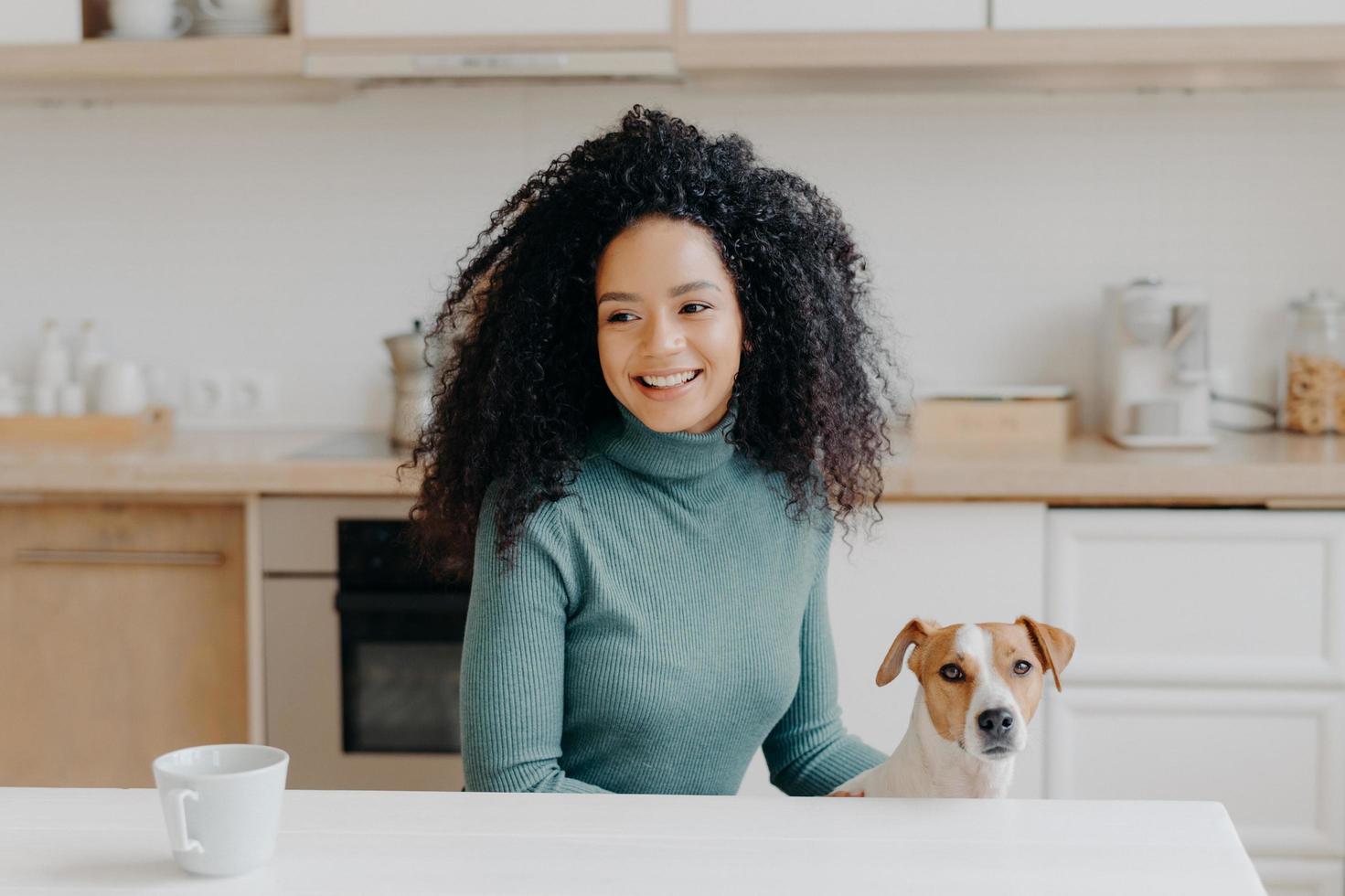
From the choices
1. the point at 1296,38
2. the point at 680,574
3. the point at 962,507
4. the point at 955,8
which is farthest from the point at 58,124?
the point at 1296,38

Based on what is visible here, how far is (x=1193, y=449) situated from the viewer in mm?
2336

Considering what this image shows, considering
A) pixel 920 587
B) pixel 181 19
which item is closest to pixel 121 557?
pixel 181 19

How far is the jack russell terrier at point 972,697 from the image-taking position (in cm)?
98

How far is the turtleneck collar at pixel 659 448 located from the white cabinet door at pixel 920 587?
36.0 inches

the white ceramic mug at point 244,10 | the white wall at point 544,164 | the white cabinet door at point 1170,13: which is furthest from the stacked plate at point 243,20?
the white cabinet door at point 1170,13

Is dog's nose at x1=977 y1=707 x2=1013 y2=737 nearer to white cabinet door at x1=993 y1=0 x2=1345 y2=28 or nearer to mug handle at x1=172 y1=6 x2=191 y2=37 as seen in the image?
white cabinet door at x1=993 y1=0 x2=1345 y2=28

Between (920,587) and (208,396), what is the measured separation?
1.47 meters

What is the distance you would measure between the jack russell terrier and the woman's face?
0.29 m

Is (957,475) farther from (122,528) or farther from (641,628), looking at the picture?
(122,528)

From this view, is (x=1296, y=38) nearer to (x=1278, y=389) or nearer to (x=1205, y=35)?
(x=1205, y=35)

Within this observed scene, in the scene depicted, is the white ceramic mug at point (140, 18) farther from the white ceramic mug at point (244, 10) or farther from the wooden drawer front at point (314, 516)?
the wooden drawer front at point (314, 516)

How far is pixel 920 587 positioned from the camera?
2174 mm

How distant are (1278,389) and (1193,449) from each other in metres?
0.39

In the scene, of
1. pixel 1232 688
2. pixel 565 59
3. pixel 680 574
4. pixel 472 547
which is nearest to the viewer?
pixel 680 574
